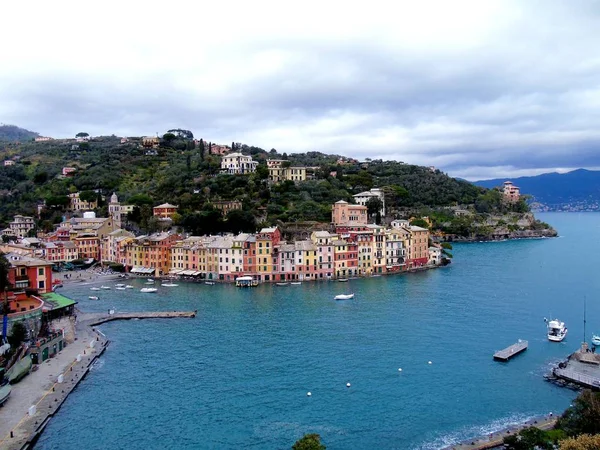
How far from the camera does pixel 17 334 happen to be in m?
29.6

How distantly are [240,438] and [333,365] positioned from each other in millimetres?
9079

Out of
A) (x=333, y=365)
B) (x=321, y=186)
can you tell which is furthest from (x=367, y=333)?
(x=321, y=186)

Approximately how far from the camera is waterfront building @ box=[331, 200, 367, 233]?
76.2 m

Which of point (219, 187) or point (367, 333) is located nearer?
point (367, 333)

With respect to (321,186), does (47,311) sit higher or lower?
lower

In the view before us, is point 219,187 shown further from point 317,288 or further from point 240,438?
point 240,438

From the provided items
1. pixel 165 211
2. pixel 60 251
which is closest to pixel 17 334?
pixel 60 251

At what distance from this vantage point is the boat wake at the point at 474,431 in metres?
20.8

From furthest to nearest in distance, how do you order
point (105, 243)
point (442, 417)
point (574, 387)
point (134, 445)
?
point (105, 243), point (574, 387), point (442, 417), point (134, 445)

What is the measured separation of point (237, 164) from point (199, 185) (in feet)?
31.5

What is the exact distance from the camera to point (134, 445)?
21.2 metres

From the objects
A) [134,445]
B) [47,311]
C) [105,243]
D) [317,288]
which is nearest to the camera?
[134,445]

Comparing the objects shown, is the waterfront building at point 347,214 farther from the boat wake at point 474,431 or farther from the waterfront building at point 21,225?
the boat wake at point 474,431

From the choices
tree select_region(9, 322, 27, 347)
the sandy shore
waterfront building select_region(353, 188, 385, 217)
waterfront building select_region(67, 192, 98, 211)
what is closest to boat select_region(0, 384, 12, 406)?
the sandy shore
